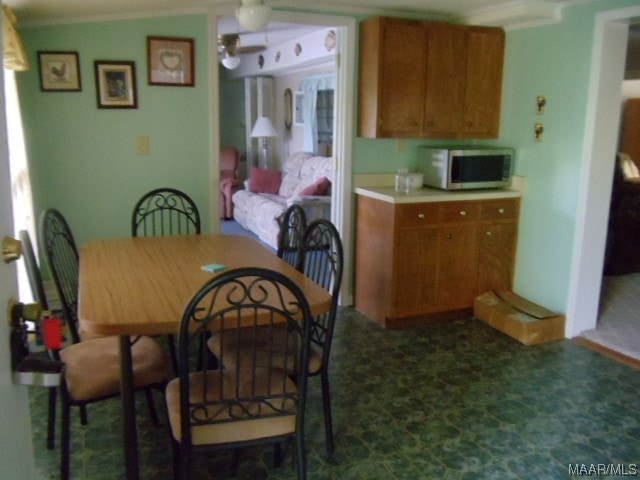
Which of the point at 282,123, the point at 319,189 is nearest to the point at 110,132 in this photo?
the point at 319,189

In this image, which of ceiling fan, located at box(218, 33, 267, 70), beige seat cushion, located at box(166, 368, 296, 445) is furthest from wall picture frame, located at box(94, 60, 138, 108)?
ceiling fan, located at box(218, 33, 267, 70)

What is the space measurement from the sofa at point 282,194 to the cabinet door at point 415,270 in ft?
5.36

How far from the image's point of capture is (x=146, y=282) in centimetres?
219

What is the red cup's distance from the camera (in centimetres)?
101

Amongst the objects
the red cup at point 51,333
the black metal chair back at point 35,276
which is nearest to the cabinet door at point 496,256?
the black metal chair back at point 35,276

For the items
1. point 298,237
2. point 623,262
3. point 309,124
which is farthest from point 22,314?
point 309,124

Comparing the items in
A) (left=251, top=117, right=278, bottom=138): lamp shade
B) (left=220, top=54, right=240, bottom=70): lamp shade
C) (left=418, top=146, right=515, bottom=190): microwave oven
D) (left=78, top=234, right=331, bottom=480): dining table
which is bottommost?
(left=78, top=234, right=331, bottom=480): dining table

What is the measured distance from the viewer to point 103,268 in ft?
7.89

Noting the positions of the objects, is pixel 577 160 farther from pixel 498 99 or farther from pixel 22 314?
pixel 22 314

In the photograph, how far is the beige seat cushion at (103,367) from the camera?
198 centimetres

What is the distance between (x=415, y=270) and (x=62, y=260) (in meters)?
2.16

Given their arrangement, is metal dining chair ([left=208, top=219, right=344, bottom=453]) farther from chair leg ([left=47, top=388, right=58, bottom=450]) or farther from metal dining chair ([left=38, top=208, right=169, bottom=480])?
chair leg ([left=47, top=388, right=58, bottom=450])

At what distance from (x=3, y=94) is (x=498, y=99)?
365 cm

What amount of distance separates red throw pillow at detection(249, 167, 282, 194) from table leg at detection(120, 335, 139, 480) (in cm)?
539
